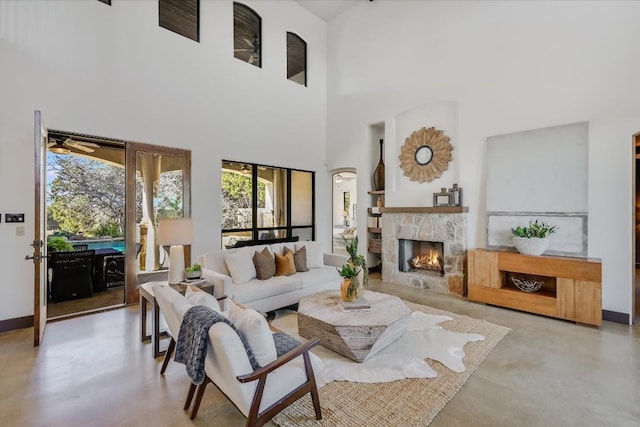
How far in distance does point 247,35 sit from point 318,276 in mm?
5047

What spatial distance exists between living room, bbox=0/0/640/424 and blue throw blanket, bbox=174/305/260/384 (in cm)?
338

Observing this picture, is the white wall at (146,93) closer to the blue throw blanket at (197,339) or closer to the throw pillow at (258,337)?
the blue throw blanket at (197,339)

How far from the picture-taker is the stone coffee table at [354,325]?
270 centimetres

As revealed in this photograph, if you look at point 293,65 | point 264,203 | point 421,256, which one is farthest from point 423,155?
point 293,65

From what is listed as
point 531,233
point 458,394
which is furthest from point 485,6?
point 458,394

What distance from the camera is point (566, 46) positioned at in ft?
13.8

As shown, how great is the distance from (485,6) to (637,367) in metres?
5.32

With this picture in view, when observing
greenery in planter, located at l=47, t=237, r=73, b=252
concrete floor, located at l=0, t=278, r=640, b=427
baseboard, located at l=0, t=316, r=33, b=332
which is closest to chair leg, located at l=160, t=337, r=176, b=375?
concrete floor, located at l=0, t=278, r=640, b=427

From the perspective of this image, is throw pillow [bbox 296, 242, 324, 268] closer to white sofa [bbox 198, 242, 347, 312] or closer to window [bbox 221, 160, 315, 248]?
white sofa [bbox 198, 242, 347, 312]

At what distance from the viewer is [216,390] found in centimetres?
237

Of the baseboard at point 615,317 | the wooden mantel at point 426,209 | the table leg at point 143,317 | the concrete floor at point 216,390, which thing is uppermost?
the wooden mantel at point 426,209

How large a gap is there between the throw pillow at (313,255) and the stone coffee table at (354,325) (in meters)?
1.51

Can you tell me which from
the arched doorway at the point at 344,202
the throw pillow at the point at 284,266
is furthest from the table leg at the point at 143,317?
the arched doorway at the point at 344,202

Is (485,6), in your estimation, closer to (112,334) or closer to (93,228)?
(112,334)
